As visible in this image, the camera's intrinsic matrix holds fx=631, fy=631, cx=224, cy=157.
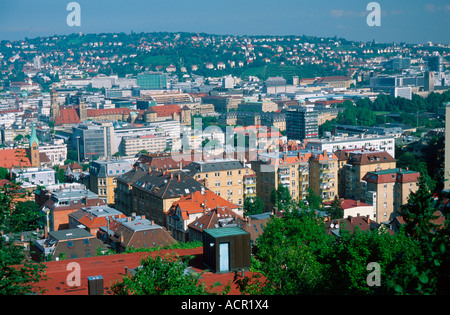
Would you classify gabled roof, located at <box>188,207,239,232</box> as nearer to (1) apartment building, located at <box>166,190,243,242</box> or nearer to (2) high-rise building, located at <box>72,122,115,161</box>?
(1) apartment building, located at <box>166,190,243,242</box>

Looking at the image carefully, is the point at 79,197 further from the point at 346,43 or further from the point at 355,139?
the point at 346,43

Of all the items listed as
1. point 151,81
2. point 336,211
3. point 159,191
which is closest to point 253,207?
point 336,211

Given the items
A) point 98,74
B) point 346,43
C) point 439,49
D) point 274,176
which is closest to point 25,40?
point 98,74

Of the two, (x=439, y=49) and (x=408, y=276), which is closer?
(x=408, y=276)

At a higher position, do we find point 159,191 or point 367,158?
point 367,158

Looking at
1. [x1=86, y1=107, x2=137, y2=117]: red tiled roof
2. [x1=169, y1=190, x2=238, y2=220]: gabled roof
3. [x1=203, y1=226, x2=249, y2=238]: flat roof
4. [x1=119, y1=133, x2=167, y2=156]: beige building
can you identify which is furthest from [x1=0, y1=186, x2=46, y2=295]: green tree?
[x1=86, y1=107, x2=137, y2=117]: red tiled roof

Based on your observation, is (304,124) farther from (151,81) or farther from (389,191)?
(151,81)

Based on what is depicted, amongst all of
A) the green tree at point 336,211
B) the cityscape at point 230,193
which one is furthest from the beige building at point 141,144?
the green tree at point 336,211
